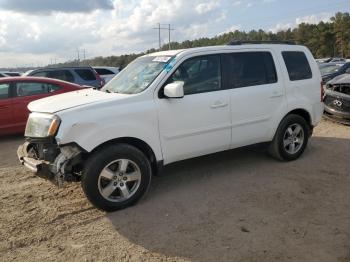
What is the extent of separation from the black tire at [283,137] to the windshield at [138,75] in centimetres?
220

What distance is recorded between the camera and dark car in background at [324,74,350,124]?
8805mm

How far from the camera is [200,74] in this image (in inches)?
207

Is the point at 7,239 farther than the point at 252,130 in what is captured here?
No

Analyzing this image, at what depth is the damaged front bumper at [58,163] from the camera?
4.38 m

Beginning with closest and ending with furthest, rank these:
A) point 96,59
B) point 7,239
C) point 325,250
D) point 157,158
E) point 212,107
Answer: point 325,250
point 7,239
point 157,158
point 212,107
point 96,59

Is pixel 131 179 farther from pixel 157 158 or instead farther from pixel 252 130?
pixel 252 130

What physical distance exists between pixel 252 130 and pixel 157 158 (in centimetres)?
164

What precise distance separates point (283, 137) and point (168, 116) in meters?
2.24

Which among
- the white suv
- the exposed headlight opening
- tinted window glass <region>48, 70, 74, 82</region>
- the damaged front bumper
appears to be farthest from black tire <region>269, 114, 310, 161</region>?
tinted window glass <region>48, 70, 74, 82</region>

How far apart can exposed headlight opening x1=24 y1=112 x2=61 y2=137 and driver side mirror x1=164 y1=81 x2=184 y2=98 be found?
131 centimetres

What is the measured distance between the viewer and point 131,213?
4.62m

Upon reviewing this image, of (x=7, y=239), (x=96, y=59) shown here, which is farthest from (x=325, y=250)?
(x=96, y=59)

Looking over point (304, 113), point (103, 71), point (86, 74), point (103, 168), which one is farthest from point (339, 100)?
point (103, 71)

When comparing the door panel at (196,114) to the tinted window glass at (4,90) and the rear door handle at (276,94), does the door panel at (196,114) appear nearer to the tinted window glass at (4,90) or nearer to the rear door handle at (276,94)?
the rear door handle at (276,94)
